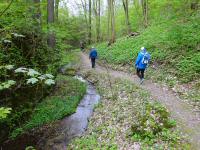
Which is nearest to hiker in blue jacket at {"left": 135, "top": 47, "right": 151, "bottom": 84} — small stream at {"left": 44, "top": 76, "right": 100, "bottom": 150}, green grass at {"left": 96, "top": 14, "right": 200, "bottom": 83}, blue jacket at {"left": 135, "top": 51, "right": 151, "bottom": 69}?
blue jacket at {"left": 135, "top": 51, "right": 151, "bottom": 69}

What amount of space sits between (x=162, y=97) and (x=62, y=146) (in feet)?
16.7

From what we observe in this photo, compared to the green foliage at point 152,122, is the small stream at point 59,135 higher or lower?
lower

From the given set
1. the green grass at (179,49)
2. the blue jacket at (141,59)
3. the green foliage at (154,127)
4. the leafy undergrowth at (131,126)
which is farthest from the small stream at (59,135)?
the green grass at (179,49)

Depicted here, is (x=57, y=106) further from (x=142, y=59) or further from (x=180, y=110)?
(x=180, y=110)

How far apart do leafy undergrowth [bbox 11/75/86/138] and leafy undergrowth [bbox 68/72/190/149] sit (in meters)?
1.83

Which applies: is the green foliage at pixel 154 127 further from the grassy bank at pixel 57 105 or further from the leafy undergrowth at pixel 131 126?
the grassy bank at pixel 57 105

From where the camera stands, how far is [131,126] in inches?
362

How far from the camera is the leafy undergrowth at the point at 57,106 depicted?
39.7 ft

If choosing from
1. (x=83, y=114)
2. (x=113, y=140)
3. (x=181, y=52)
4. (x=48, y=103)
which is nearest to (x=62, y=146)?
(x=113, y=140)

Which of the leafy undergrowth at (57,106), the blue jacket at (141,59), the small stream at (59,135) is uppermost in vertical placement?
the blue jacket at (141,59)

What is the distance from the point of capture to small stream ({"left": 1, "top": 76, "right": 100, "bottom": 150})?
1020cm

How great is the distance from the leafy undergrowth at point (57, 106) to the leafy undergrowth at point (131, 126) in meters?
1.83

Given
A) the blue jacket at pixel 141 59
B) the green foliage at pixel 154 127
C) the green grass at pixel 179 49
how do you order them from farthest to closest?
the blue jacket at pixel 141 59
the green grass at pixel 179 49
the green foliage at pixel 154 127

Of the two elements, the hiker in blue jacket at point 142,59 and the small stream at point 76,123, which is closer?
the small stream at point 76,123
